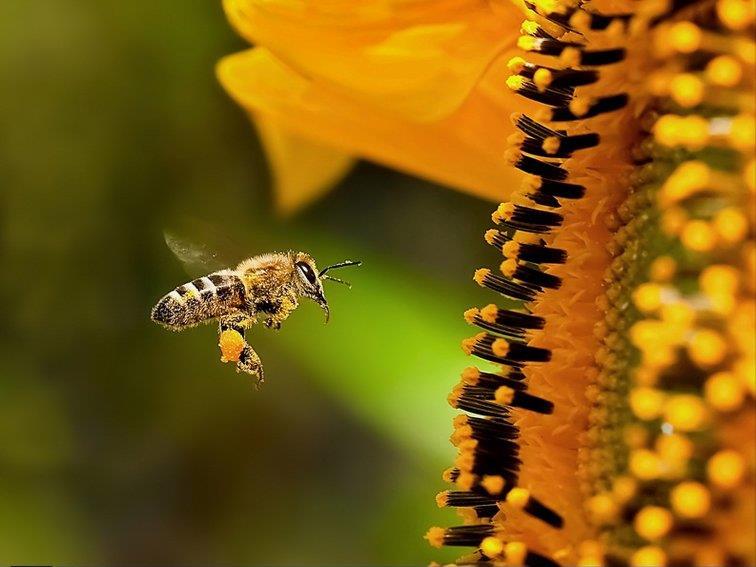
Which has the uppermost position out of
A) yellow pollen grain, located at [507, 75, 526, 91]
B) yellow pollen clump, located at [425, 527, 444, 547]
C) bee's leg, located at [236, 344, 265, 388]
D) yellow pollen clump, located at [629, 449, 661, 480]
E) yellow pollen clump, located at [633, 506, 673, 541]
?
yellow pollen grain, located at [507, 75, 526, 91]

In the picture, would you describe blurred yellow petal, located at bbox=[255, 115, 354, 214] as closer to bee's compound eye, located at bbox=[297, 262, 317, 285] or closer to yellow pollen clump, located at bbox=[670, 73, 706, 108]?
bee's compound eye, located at bbox=[297, 262, 317, 285]

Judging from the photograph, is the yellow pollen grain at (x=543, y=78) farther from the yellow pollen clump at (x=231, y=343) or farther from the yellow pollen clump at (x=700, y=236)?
the yellow pollen clump at (x=231, y=343)

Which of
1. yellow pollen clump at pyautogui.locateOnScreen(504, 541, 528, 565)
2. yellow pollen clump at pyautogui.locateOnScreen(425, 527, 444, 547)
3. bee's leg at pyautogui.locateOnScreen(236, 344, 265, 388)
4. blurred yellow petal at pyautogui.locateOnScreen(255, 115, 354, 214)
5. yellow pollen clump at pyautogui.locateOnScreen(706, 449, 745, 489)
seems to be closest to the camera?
yellow pollen clump at pyautogui.locateOnScreen(706, 449, 745, 489)

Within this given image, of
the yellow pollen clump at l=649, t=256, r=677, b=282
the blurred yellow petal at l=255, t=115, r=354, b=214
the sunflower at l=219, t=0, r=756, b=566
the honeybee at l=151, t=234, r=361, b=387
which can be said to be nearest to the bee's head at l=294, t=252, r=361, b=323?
the honeybee at l=151, t=234, r=361, b=387

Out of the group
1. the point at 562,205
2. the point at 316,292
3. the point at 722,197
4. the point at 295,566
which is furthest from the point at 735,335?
the point at 295,566

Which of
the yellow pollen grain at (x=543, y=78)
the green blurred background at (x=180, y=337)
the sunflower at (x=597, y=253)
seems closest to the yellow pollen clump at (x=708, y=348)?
A: the sunflower at (x=597, y=253)

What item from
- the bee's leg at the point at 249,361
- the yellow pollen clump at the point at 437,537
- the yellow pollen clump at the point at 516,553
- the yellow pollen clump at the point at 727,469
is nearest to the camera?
the yellow pollen clump at the point at 727,469

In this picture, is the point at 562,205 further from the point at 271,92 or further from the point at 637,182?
the point at 271,92
